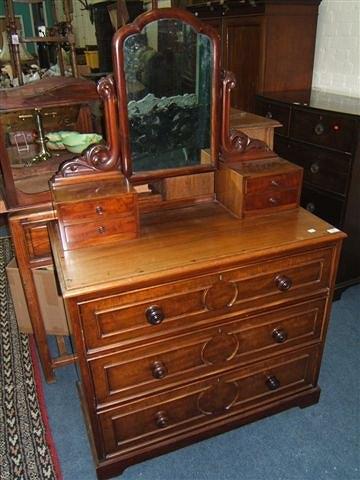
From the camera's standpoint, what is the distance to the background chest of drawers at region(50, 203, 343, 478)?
1.25 metres

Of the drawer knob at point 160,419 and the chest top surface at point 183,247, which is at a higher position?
the chest top surface at point 183,247

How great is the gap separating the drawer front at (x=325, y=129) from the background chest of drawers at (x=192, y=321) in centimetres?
78

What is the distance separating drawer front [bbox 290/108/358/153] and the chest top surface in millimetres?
762

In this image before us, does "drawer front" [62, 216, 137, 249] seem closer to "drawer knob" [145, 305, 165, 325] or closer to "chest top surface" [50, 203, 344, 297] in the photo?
"chest top surface" [50, 203, 344, 297]

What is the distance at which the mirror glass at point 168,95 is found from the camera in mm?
1346

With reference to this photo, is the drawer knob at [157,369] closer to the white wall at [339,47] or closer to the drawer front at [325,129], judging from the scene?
the drawer front at [325,129]

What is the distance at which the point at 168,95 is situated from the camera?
145 cm

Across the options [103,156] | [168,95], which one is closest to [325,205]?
[168,95]

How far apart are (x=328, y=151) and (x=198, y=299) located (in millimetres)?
1352

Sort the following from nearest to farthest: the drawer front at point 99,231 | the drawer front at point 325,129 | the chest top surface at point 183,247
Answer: the chest top surface at point 183,247 → the drawer front at point 99,231 → the drawer front at point 325,129

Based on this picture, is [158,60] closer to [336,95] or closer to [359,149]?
[359,149]

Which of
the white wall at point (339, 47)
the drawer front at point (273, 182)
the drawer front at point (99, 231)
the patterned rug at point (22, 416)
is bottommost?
the patterned rug at point (22, 416)

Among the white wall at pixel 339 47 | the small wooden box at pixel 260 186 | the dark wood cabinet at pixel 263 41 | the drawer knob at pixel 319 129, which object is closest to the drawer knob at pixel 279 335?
the small wooden box at pixel 260 186

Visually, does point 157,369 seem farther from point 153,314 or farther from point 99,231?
point 99,231
